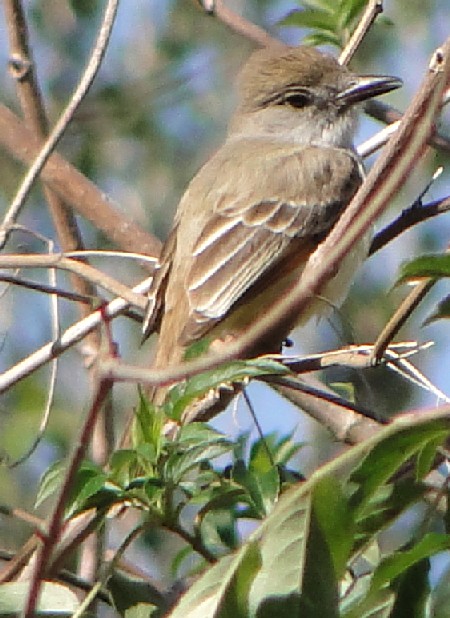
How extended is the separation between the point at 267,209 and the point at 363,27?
0.95m

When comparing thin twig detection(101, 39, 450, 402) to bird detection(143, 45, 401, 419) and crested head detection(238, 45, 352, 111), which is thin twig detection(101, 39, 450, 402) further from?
crested head detection(238, 45, 352, 111)

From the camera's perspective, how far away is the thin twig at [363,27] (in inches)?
126

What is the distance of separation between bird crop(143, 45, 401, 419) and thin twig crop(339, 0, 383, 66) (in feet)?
1.65

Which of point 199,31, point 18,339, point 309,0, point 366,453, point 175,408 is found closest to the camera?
point 366,453

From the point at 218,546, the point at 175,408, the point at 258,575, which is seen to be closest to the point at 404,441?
the point at 258,575

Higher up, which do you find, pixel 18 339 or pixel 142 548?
pixel 18 339

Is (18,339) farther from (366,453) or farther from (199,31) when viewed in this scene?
(366,453)

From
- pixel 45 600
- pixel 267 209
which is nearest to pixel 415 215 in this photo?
pixel 45 600

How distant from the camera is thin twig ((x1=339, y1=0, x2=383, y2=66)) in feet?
10.5

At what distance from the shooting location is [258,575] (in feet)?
5.64

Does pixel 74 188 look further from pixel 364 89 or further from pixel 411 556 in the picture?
pixel 411 556

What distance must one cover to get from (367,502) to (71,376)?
3.86 m

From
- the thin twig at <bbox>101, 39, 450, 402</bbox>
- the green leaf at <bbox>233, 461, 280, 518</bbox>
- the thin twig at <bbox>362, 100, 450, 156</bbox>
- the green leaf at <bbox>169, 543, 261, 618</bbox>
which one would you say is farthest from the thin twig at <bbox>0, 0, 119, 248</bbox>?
the green leaf at <bbox>169, 543, 261, 618</bbox>

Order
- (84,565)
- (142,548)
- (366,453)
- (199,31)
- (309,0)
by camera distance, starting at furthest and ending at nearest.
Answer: (199,31) → (142,548) → (309,0) → (84,565) → (366,453)
